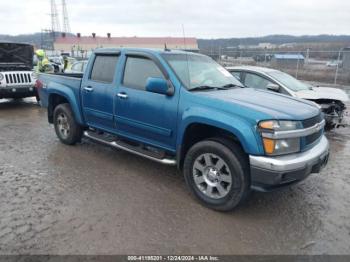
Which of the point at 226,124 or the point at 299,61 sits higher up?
the point at 226,124

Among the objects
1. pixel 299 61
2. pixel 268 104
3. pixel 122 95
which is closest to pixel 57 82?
pixel 122 95

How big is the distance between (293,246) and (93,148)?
423 centimetres

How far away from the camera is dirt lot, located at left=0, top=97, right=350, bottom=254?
3217 millimetres

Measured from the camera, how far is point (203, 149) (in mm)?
3922

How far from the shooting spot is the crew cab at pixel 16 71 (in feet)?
33.4

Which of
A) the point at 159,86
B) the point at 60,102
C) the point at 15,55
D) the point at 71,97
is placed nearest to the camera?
the point at 159,86

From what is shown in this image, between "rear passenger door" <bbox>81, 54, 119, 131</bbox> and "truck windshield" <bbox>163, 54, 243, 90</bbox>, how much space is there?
1.08m

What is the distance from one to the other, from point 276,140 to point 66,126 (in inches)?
169

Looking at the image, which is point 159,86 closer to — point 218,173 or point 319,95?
point 218,173

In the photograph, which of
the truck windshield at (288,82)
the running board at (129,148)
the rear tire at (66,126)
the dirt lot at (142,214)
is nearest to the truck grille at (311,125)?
the dirt lot at (142,214)

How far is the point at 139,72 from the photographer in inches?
189

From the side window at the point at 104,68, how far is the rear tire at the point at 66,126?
104cm

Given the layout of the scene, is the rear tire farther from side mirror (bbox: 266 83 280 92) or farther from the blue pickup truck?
side mirror (bbox: 266 83 280 92)

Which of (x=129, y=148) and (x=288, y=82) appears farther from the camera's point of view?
(x=288, y=82)
